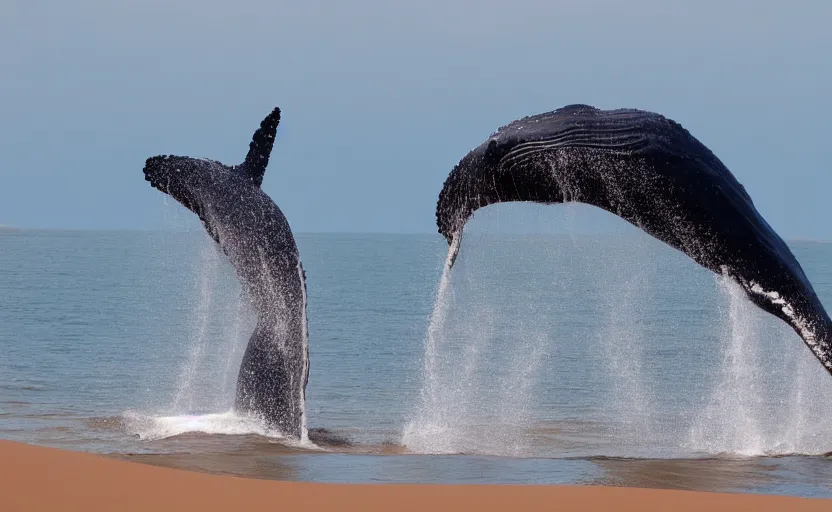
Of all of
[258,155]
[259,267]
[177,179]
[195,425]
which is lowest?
[195,425]

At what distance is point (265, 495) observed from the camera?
7938 millimetres

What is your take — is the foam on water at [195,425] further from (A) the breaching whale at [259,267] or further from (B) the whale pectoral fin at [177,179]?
(B) the whale pectoral fin at [177,179]

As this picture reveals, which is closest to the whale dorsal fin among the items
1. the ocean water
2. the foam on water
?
the ocean water

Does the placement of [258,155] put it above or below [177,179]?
above

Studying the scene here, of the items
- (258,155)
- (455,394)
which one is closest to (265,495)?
(258,155)

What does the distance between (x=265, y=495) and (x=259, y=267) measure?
8.73m

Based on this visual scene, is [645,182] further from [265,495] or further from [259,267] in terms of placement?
[265,495]

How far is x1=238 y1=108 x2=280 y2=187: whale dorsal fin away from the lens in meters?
17.3

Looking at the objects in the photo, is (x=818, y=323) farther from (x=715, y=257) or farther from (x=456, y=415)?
(x=456, y=415)

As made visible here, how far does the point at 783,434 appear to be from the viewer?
55.1 feet

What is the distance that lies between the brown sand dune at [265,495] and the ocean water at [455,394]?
5.80 feet

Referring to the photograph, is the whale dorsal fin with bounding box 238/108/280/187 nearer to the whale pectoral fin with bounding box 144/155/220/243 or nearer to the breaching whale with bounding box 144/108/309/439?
the breaching whale with bounding box 144/108/309/439

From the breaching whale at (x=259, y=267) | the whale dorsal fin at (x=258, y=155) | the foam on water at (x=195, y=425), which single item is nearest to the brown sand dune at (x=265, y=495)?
the foam on water at (x=195, y=425)

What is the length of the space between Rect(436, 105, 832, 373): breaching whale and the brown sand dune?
4991 millimetres
